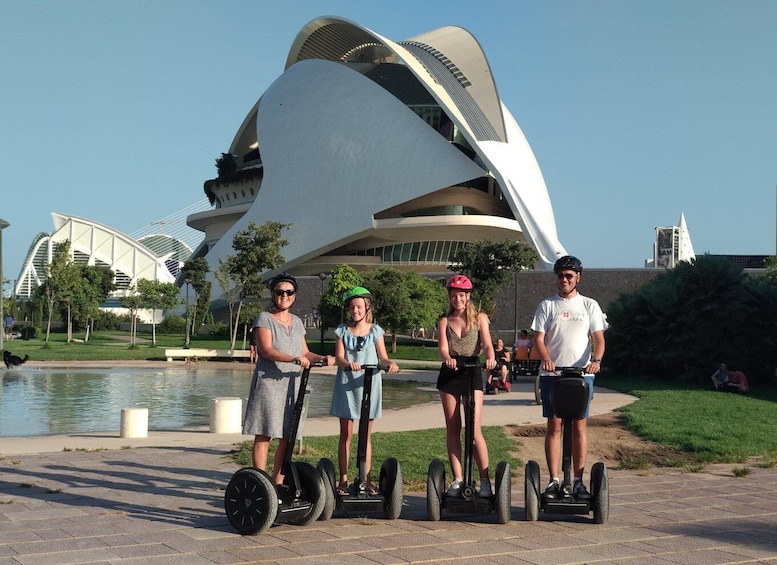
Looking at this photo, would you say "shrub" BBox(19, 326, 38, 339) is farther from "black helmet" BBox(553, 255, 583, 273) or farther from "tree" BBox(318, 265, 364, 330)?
"black helmet" BBox(553, 255, 583, 273)

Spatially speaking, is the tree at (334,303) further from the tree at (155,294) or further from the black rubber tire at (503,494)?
the black rubber tire at (503,494)

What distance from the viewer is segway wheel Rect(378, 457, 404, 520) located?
223 inches

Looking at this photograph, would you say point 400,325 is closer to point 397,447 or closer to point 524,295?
point 524,295

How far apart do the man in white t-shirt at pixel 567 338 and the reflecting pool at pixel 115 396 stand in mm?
7068

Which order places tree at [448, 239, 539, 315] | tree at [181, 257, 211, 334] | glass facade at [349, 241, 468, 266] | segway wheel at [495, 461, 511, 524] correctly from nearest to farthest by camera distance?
segway wheel at [495, 461, 511, 524]
tree at [448, 239, 539, 315]
tree at [181, 257, 211, 334]
glass facade at [349, 241, 468, 266]

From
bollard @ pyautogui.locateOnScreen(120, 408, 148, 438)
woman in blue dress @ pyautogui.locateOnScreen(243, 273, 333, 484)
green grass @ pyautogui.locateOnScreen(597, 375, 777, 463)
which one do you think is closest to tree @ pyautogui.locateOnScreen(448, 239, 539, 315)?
green grass @ pyautogui.locateOnScreen(597, 375, 777, 463)

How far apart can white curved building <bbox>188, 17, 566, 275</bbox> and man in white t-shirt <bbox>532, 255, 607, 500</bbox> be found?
1675 inches

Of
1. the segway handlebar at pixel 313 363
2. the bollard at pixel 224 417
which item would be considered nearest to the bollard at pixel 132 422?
the bollard at pixel 224 417

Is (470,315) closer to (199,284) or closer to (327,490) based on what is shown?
(327,490)

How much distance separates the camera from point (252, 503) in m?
5.28

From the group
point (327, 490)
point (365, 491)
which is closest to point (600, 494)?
point (365, 491)

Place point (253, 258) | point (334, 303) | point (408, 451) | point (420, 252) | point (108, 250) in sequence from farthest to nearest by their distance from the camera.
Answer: point (108, 250) < point (420, 252) < point (334, 303) < point (253, 258) < point (408, 451)

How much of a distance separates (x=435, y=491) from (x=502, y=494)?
0.43 metres

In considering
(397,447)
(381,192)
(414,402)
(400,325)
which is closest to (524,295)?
(400,325)
